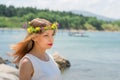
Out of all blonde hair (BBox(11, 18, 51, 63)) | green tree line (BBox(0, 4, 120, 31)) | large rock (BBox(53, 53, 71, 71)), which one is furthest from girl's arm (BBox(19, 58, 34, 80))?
green tree line (BBox(0, 4, 120, 31))

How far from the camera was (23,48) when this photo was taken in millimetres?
2711

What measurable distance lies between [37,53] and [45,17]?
10176cm

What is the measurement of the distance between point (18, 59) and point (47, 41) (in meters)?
0.26

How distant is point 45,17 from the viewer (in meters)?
104

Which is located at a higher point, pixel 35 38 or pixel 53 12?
pixel 35 38

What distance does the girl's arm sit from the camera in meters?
2.57

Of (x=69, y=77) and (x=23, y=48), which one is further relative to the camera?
(x=69, y=77)

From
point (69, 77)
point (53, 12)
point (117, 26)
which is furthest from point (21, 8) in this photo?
point (69, 77)

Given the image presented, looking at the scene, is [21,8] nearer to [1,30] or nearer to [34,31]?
[1,30]

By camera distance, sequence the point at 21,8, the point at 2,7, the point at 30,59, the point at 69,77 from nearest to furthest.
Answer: the point at 30,59
the point at 69,77
the point at 2,7
the point at 21,8

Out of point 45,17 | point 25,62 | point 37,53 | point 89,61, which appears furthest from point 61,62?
point 45,17

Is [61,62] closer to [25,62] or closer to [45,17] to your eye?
[25,62]

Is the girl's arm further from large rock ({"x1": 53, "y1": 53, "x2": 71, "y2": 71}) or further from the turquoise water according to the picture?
large rock ({"x1": 53, "y1": 53, "x2": 71, "y2": 71})

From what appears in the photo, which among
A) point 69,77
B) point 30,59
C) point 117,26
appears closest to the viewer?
point 30,59
